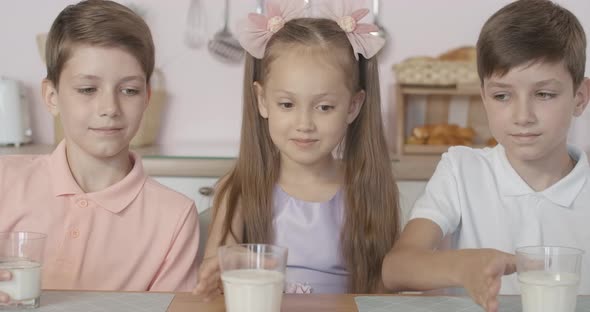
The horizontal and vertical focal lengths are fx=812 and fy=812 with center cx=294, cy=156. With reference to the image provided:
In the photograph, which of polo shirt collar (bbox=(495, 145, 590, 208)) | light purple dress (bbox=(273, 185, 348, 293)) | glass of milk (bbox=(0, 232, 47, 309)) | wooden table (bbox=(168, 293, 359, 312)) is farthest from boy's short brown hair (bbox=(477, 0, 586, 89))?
glass of milk (bbox=(0, 232, 47, 309))

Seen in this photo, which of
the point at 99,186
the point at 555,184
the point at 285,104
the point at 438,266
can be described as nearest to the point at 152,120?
the point at 99,186

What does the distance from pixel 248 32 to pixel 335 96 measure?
0.24 meters

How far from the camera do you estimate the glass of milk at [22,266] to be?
3.43 ft

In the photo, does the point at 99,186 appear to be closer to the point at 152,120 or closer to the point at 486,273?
the point at 486,273

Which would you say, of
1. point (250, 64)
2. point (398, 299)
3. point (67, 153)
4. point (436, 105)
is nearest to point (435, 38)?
point (436, 105)

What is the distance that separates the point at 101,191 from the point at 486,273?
82 centimetres

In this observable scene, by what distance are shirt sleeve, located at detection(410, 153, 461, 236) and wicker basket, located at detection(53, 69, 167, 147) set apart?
1.53 m

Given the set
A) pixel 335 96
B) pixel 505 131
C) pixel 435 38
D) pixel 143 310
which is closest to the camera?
pixel 143 310

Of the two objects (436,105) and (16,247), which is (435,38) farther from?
(16,247)

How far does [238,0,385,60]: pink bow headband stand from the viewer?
1588mm

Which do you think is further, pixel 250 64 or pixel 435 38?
pixel 435 38

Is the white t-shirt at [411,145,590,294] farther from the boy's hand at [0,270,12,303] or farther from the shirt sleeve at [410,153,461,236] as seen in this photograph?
the boy's hand at [0,270,12,303]

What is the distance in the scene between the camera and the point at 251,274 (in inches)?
38.6

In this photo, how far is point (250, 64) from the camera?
167cm
